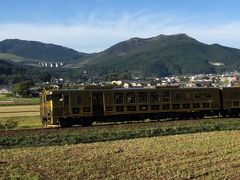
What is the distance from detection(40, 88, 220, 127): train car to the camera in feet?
131

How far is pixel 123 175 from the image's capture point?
16.0 m

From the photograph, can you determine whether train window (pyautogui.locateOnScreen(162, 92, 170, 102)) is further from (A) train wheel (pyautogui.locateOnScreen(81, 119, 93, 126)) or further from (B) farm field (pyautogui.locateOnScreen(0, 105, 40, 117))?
(B) farm field (pyautogui.locateOnScreen(0, 105, 40, 117))

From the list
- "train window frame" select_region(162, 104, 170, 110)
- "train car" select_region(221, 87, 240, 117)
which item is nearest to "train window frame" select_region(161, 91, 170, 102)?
"train window frame" select_region(162, 104, 170, 110)

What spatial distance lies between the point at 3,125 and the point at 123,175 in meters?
30.0

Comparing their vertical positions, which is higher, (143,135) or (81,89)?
(81,89)

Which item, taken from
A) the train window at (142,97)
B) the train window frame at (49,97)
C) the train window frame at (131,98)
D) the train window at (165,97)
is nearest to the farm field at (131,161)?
the train window frame at (49,97)

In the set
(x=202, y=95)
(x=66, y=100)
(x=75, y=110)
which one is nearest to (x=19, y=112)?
(x=66, y=100)

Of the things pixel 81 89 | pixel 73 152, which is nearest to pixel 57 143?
pixel 73 152

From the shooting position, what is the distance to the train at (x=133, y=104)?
39812 millimetres

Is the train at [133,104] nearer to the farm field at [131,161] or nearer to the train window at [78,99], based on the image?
the train window at [78,99]

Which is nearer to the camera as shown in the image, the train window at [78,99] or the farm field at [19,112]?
the train window at [78,99]

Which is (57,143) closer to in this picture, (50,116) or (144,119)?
(50,116)

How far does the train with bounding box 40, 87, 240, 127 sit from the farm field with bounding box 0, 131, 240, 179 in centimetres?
1576

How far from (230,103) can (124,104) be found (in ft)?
37.9
